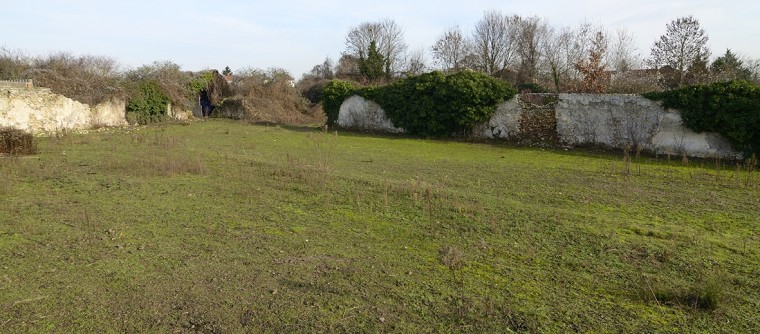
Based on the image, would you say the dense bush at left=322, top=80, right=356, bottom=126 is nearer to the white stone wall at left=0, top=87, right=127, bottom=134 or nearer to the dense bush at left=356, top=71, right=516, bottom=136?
the dense bush at left=356, top=71, right=516, bottom=136

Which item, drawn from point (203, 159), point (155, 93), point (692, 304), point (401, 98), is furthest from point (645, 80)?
point (155, 93)

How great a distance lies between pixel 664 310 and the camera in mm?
3738

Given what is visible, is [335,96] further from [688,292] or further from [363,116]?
[688,292]

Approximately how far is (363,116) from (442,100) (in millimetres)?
4911

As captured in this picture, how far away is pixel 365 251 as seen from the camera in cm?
513

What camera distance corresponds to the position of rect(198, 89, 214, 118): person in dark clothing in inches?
1358

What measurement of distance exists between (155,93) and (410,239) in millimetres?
24581

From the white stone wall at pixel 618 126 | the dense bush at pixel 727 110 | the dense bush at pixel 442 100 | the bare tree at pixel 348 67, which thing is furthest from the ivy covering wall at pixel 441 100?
the bare tree at pixel 348 67

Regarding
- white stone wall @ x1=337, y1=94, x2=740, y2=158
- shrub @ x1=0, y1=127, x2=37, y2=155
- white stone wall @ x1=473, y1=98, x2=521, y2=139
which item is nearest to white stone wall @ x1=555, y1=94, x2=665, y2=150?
white stone wall @ x1=337, y1=94, x2=740, y2=158

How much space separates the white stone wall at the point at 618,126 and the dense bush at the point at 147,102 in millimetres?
17155

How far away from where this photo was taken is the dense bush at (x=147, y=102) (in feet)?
81.3

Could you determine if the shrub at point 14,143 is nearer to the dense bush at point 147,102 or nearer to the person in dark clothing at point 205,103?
the dense bush at point 147,102

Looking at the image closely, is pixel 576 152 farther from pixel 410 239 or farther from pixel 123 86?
pixel 123 86

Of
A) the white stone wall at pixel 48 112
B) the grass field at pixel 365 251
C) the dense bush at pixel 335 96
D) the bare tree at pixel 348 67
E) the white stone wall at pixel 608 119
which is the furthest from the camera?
the bare tree at pixel 348 67
